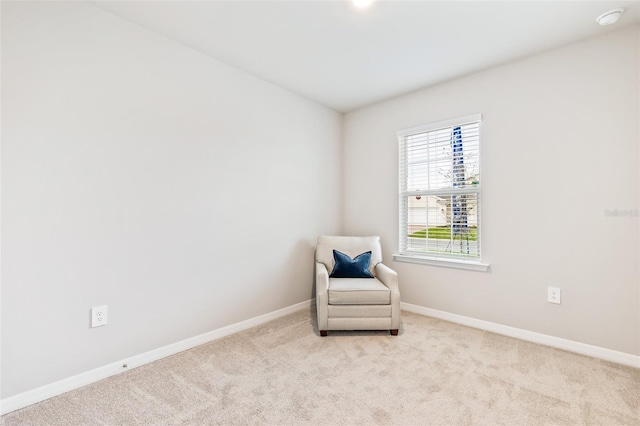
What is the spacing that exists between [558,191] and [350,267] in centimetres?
191

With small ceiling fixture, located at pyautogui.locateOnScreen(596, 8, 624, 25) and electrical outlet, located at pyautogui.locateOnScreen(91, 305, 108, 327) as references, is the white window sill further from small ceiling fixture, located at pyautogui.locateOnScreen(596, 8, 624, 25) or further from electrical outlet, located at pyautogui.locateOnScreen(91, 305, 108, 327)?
electrical outlet, located at pyautogui.locateOnScreen(91, 305, 108, 327)

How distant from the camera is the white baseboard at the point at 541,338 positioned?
7.43ft

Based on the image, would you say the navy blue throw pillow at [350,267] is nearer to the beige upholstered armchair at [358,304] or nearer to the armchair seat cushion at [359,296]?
the beige upholstered armchair at [358,304]

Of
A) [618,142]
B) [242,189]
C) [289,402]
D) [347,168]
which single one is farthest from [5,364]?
[618,142]

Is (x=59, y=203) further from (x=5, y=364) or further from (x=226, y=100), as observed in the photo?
(x=226, y=100)

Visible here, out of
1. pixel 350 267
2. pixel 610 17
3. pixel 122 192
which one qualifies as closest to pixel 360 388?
pixel 350 267

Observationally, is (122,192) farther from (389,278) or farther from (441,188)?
(441,188)

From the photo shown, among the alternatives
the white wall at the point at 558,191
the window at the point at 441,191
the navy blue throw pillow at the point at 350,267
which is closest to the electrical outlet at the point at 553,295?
the white wall at the point at 558,191

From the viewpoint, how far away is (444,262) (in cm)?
317

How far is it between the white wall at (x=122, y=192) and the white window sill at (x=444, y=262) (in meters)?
1.43

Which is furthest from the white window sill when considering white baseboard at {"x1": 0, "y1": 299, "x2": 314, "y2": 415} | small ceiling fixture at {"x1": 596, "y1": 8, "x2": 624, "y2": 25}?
small ceiling fixture at {"x1": 596, "y1": 8, "x2": 624, "y2": 25}

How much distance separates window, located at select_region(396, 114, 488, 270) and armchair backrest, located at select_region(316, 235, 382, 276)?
313 mm

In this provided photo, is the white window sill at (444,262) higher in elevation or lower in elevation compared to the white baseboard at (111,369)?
higher

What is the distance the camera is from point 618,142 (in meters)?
2.28
